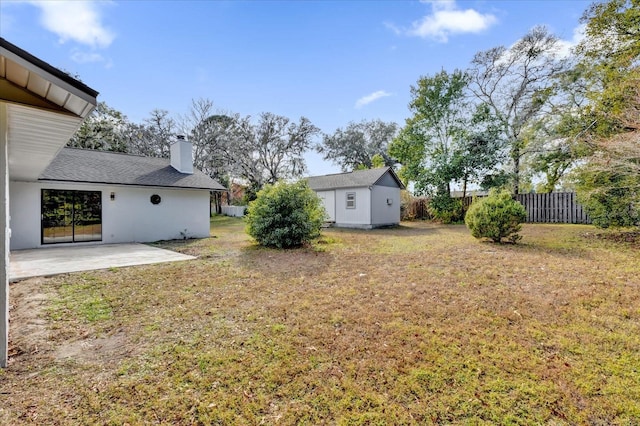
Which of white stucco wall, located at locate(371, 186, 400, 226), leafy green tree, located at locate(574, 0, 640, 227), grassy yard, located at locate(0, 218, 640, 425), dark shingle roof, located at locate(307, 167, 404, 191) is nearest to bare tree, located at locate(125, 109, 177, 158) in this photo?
dark shingle roof, located at locate(307, 167, 404, 191)

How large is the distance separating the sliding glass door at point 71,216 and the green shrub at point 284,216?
6197 millimetres

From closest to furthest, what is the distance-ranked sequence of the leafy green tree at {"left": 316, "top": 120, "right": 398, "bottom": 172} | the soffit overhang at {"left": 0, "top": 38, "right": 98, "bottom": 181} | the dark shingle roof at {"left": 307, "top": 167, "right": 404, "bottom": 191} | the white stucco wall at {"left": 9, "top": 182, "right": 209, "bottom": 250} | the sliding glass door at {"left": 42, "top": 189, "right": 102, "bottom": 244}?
the soffit overhang at {"left": 0, "top": 38, "right": 98, "bottom": 181}, the white stucco wall at {"left": 9, "top": 182, "right": 209, "bottom": 250}, the sliding glass door at {"left": 42, "top": 189, "right": 102, "bottom": 244}, the dark shingle roof at {"left": 307, "top": 167, "right": 404, "bottom": 191}, the leafy green tree at {"left": 316, "top": 120, "right": 398, "bottom": 172}

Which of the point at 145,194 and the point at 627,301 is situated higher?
the point at 145,194

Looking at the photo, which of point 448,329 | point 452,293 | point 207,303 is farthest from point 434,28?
point 207,303

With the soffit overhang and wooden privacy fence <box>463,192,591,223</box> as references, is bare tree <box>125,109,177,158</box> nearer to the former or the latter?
the soffit overhang

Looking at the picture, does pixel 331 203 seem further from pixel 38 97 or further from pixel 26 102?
pixel 26 102

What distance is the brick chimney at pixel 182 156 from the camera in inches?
541

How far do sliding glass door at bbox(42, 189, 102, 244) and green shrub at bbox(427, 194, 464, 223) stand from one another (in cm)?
1877

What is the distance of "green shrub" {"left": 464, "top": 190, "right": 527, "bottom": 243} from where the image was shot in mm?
8781

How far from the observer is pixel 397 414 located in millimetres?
2244

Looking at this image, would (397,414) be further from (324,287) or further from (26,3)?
(26,3)

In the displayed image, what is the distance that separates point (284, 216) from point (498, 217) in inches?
268

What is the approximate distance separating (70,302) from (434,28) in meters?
13.7

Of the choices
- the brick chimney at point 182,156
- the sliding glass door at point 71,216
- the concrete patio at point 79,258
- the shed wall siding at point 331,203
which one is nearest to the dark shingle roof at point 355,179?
the shed wall siding at point 331,203
